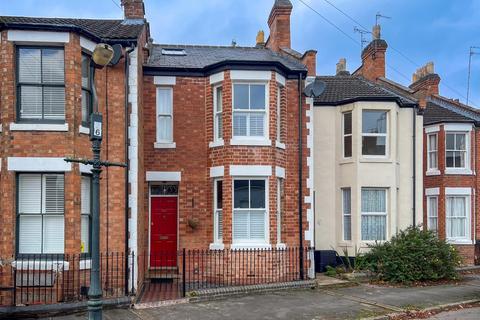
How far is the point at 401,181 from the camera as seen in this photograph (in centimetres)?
1803

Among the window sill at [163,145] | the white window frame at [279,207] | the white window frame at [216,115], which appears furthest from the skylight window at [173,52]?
the white window frame at [279,207]

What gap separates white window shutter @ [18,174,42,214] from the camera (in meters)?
11.4

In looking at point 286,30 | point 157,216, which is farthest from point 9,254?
point 286,30

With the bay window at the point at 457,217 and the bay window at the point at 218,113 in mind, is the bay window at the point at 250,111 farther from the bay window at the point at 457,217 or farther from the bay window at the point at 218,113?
the bay window at the point at 457,217

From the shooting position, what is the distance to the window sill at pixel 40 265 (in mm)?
11109

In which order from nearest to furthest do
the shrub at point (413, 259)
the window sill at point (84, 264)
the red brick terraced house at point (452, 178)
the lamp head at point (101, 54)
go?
the lamp head at point (101, 54)
the window sill at point (84, 264)
the shrub at point (413, 259)
the red brick terraced house at point (452, 178)

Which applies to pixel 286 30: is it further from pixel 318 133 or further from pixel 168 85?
pixel 168 85

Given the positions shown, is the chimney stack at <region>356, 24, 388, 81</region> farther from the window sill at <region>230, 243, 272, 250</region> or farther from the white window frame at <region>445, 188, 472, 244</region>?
the window sill at <region>230, 243, 272, 250</region>

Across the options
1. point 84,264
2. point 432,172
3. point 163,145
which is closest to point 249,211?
point 163,145

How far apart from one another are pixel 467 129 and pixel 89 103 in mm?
15145

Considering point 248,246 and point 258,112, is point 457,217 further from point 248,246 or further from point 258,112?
point 258,112

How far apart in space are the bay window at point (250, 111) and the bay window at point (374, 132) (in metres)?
4.40

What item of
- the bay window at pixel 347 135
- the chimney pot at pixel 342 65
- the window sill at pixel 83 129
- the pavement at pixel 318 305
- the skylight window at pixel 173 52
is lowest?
the pavement at pixel 318 305

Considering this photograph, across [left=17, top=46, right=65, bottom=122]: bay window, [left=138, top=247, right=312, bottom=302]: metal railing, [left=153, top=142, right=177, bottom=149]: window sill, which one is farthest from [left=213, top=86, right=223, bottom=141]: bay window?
[left=17, top=46, right=65, bottom=122]: bay window
